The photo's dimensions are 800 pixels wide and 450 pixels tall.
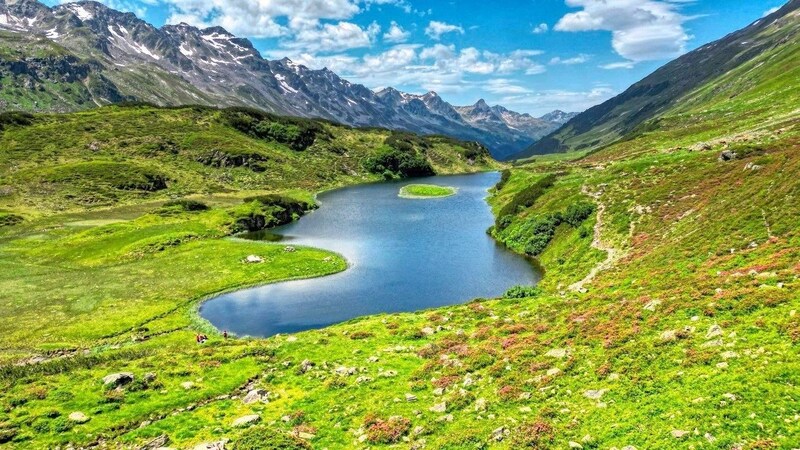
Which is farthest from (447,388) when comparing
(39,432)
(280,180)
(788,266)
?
(280,180)

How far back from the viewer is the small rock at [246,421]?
24344 mm

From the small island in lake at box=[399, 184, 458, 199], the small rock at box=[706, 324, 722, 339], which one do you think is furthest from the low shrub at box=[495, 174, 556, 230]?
the small rock at box=[706, 324, 722, 339]

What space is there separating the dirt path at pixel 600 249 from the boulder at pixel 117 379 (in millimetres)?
35412

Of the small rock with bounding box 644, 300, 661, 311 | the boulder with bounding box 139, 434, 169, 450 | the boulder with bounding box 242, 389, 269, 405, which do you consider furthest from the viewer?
the boulder with bounding box 242, 389, 269, 405

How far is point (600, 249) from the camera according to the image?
58.9m

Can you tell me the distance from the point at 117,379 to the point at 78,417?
13.5 ft

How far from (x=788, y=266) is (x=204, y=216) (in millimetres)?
108409

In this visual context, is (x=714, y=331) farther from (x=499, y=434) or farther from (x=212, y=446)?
(x=212, y=446)

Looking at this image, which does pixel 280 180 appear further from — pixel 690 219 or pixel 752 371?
pixel 752 371

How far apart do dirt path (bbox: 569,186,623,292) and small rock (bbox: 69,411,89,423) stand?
37012 mm

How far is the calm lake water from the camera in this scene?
55688 mm

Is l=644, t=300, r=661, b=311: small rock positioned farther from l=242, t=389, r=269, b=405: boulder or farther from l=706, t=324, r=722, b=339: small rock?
l=242, t=389, r=269, b=405: boulder

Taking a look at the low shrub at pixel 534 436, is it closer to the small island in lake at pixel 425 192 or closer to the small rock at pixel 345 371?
the small rock at pixel 345 371

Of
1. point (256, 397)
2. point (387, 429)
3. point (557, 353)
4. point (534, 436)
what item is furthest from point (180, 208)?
point (534, 436)
